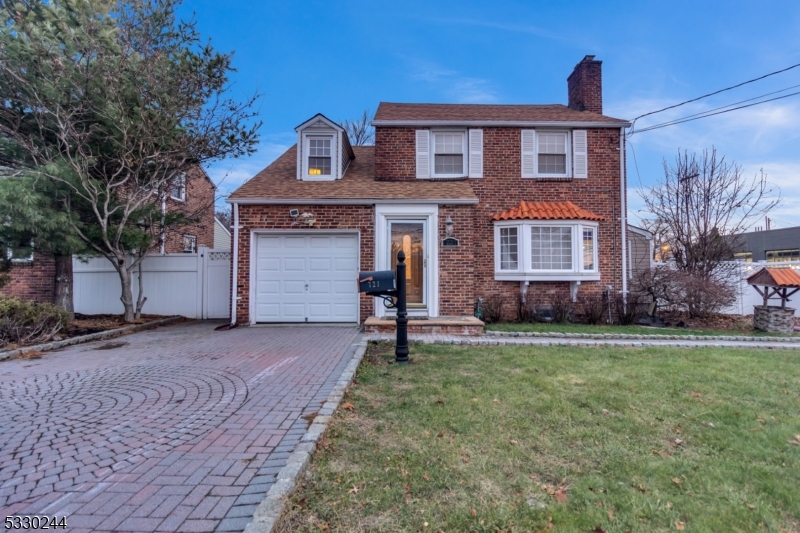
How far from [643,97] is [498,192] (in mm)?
8306

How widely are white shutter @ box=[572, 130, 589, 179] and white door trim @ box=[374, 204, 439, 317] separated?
16.1 feet

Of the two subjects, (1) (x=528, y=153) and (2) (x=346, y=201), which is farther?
(1) (x=528, y=153)

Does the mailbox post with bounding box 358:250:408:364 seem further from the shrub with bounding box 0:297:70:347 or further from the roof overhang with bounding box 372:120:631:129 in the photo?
the shrub with bounding box 0:297:70:347

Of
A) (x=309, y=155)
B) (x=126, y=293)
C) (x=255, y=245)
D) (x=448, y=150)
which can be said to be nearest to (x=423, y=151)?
(x=448, y=150)

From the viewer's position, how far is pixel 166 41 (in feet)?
32.9

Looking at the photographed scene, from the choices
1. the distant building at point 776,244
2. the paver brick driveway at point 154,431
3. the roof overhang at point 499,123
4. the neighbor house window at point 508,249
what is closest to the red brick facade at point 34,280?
the paver brick driveway at point 154,431

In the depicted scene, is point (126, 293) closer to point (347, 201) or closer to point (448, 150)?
point (347, 201)

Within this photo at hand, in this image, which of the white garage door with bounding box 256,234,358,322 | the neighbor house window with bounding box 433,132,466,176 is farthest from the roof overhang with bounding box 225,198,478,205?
the neighbor house window with bounding box 433,132,466,176

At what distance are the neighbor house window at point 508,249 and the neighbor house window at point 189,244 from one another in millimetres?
12712

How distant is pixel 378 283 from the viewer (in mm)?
6180

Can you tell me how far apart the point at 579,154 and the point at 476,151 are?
10.2 feet

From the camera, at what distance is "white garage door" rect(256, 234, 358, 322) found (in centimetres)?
995

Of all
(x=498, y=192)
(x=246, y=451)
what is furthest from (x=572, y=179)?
(x=246, y=451)

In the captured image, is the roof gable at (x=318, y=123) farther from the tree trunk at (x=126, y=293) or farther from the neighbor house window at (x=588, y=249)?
the neighbor house window at (x=588, y=249)
